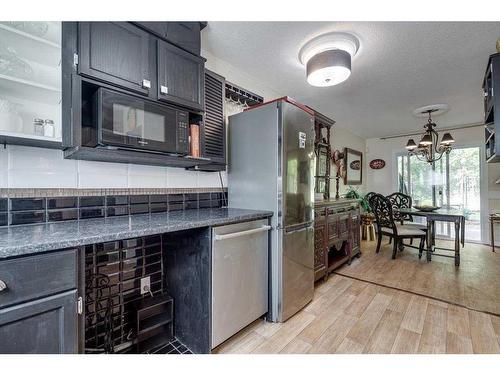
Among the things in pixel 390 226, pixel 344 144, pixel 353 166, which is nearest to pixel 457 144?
pixel 353 166

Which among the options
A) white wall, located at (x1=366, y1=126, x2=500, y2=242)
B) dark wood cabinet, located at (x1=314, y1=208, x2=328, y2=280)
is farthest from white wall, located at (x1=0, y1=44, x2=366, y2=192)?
white wall, located at (x1=366, y1=126, x2=500, y2=242)

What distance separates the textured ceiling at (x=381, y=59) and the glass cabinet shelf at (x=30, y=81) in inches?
43.3

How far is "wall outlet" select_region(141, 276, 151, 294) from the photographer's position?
1627 mm

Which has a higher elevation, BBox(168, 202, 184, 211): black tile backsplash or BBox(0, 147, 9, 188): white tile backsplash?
BBox(0, 147, 9, 188): white tile backsplash

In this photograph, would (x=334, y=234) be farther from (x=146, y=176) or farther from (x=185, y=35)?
(x=185, y=35)

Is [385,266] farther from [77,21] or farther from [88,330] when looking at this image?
[77,21]

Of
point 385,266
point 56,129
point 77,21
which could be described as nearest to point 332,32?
point 77,21

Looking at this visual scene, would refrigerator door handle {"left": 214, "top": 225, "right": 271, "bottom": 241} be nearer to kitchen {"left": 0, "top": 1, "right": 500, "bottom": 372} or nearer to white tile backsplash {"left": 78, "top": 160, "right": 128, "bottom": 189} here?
kitchen {"left": 0, "top": 1, "right": 500, "bottom": 372}

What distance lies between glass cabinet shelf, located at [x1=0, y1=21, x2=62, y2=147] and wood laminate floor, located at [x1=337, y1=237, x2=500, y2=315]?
3.16 m

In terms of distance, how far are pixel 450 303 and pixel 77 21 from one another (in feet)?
11.5

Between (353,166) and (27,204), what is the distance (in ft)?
17.1

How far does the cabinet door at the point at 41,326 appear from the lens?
754 mm

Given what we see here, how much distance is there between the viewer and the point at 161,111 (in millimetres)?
1449

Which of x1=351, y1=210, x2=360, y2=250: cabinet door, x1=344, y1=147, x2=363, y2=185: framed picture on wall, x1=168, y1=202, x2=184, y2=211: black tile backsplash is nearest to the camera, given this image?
x1=168, y1=202, x2=184, y2=211: black tile backsplash
